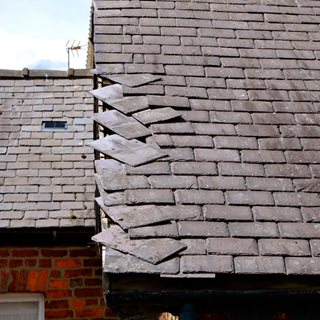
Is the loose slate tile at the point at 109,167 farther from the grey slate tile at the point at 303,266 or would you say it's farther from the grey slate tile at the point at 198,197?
the grey slate tile at the point at 303,266

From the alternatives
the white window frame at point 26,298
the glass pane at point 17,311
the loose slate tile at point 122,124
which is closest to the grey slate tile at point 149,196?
the loose slate tile at point 122,124

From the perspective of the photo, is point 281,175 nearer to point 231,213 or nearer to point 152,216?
point 231,213

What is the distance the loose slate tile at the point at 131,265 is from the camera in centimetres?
311

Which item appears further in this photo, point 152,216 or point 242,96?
point 242,96

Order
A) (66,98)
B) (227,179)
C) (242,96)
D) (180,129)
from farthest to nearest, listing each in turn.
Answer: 1. (66,98)
2. (242,96)
3. (180,129)
4. (227,179)

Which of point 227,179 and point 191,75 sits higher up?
point 191,75

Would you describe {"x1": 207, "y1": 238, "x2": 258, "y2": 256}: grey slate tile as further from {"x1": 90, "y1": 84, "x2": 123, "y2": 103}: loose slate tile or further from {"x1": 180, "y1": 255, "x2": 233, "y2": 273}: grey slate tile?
{"x1": 90, "y1": 84, "x2": 123, "y2": 103}: loose slate tile

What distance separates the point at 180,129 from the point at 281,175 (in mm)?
831

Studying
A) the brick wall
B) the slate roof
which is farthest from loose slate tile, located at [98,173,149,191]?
the brick wall

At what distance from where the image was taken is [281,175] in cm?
396

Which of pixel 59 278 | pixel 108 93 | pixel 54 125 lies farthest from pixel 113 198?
pixel 54 125

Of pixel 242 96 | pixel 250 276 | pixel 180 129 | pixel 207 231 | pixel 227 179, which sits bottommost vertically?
pixel 250 276

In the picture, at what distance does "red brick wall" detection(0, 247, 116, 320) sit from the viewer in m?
5.58

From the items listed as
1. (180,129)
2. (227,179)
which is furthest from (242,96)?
(227,179)
